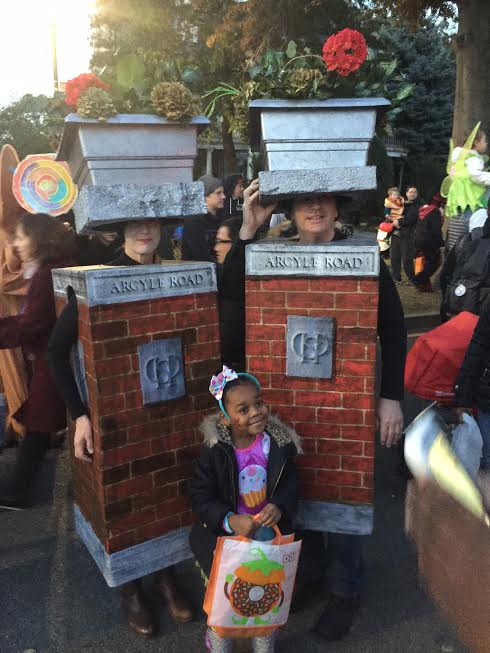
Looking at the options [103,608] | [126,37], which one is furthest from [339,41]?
[126,37]

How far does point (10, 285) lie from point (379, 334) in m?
2.78

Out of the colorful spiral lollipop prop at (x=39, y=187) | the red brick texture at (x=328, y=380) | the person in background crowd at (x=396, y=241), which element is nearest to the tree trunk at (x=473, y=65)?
the person in background crowd at (x=396, y=241)

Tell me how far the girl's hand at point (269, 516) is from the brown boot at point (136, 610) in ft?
2.69

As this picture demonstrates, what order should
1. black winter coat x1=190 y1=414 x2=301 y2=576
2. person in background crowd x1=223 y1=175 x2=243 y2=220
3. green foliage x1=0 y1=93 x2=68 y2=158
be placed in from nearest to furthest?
black winter coat x1=190 y1=414 x2=301 y2=576 < person in background crowd x1=223 y1=175 x2=243 y2=220 < green foliage x1=0 y1=93 x2=68 y2=158

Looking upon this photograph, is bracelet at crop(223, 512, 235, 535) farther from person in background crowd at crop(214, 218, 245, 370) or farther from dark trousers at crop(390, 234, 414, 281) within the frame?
dark trousers at crop(390, 234, 414, 281)

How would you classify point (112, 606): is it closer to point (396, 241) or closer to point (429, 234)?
point (429, 234)

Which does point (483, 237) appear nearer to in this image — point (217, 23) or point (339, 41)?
point (339, 41)

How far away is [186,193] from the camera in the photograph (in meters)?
2.44

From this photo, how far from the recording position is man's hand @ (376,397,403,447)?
8.36ft

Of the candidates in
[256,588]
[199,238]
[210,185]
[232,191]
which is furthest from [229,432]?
[232,191]

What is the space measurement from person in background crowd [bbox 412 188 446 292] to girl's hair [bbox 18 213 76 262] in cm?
698

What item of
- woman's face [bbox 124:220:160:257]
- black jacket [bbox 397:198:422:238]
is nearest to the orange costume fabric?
woman's face [bbox 124:220:160:257]

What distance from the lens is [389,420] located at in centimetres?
254

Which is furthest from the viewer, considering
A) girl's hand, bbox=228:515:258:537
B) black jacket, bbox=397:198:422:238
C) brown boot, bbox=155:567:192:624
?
black jacket, bbox=397:198:422:238
